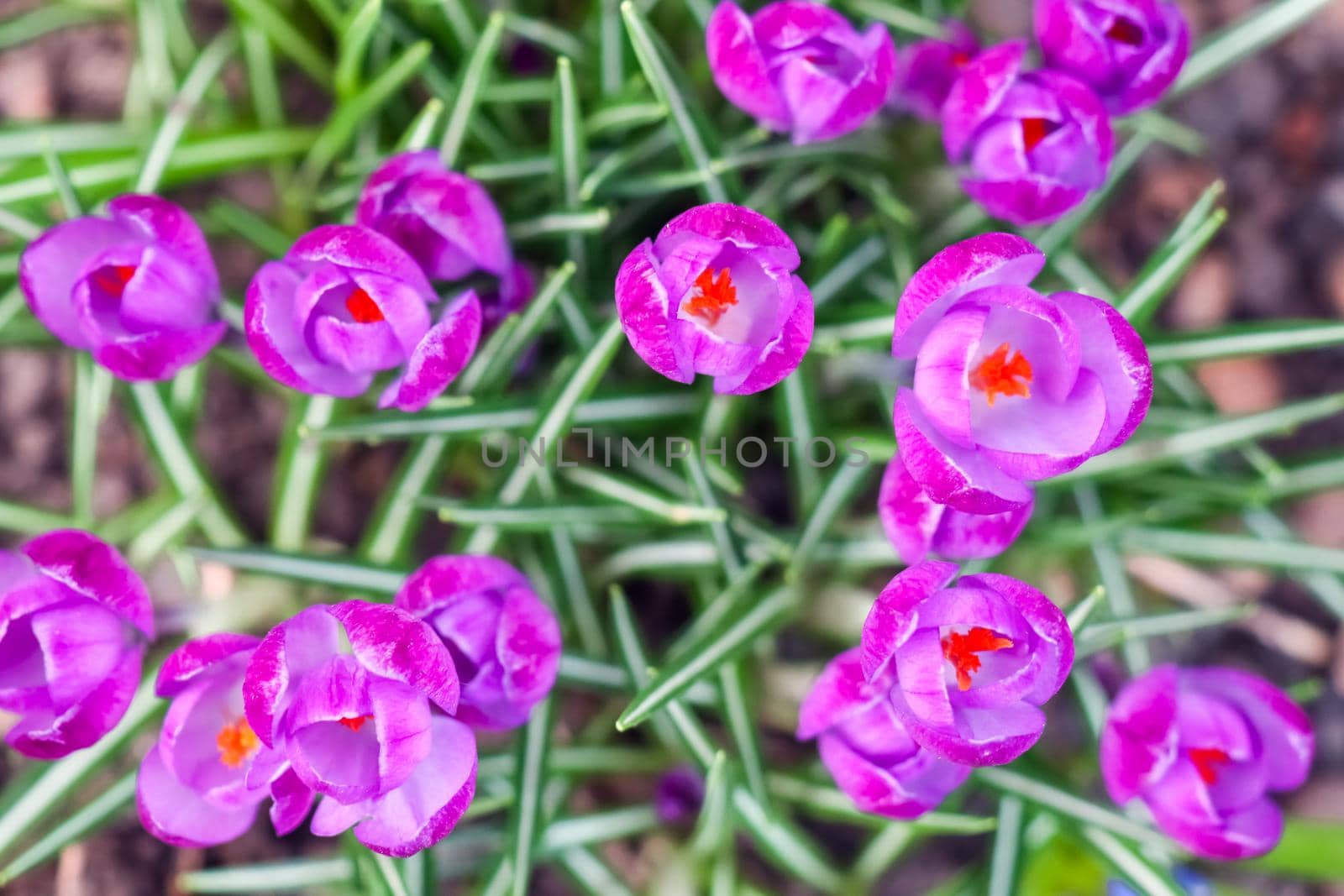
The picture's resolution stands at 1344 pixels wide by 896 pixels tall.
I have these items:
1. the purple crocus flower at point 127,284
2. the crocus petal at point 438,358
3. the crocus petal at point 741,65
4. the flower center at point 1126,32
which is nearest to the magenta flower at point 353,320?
the crocus petal at point 438,358

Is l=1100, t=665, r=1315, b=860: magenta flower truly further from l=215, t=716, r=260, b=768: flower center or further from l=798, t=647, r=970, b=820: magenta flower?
l=215, t=716, r=260, b=768: flower center

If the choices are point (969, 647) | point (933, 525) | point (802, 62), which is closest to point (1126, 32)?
point (802, 62)

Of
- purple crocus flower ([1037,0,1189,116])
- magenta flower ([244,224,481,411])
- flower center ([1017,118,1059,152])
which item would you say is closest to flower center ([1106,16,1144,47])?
purple crocus flower ([1037,0,1189,116])

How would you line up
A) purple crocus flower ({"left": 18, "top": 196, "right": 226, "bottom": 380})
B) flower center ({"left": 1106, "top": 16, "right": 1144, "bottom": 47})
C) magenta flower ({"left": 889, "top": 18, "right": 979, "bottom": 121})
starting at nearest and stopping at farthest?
purple crocus flower ({"left": 18, "top": 196, "right": 226, "bottom": 380})
flower center ({"left": 1106, "top": 16, "right": 1144, "bottom": 47})
magenta flower ({"left": 889, "top": 18, "right": 979, "bottom": 121})

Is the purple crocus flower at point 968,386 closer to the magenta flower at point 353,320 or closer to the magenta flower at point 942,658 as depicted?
the magenta flower at point 942,658

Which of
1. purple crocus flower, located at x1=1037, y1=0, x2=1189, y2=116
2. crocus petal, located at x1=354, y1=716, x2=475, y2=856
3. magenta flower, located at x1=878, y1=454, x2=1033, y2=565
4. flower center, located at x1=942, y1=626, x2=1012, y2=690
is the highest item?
purple crocus flower, located at x1=1037, y1=0, x2=1189, y2=116
